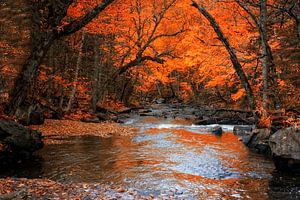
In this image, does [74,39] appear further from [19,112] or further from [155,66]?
[155,66]

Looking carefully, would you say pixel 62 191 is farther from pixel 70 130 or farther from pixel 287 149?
pixel 70 130

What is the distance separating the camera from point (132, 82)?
36.9 metres

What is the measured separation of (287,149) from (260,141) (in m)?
4.20

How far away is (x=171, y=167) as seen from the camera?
11.5 meters

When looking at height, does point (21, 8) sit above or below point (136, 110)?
above

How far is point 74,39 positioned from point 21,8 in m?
10.7

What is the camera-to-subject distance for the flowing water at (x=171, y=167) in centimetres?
904

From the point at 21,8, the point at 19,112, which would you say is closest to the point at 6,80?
the point at 19,112

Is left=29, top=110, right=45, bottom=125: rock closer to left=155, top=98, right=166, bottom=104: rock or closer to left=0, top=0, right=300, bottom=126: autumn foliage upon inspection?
left=0, top=0, right=300, bottom=126: autumn foliage

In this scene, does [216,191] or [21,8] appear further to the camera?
[21,8]

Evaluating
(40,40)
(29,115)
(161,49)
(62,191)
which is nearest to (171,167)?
(62,191)

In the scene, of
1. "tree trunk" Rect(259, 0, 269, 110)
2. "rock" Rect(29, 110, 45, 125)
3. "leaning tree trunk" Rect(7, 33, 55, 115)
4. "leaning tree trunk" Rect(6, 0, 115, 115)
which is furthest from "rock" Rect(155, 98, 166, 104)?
"leaning tree trunk" Rect(7, 33, 55, 115)

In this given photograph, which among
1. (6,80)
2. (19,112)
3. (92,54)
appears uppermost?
(92,54)

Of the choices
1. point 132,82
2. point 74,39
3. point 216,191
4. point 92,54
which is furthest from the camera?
point 132,82
